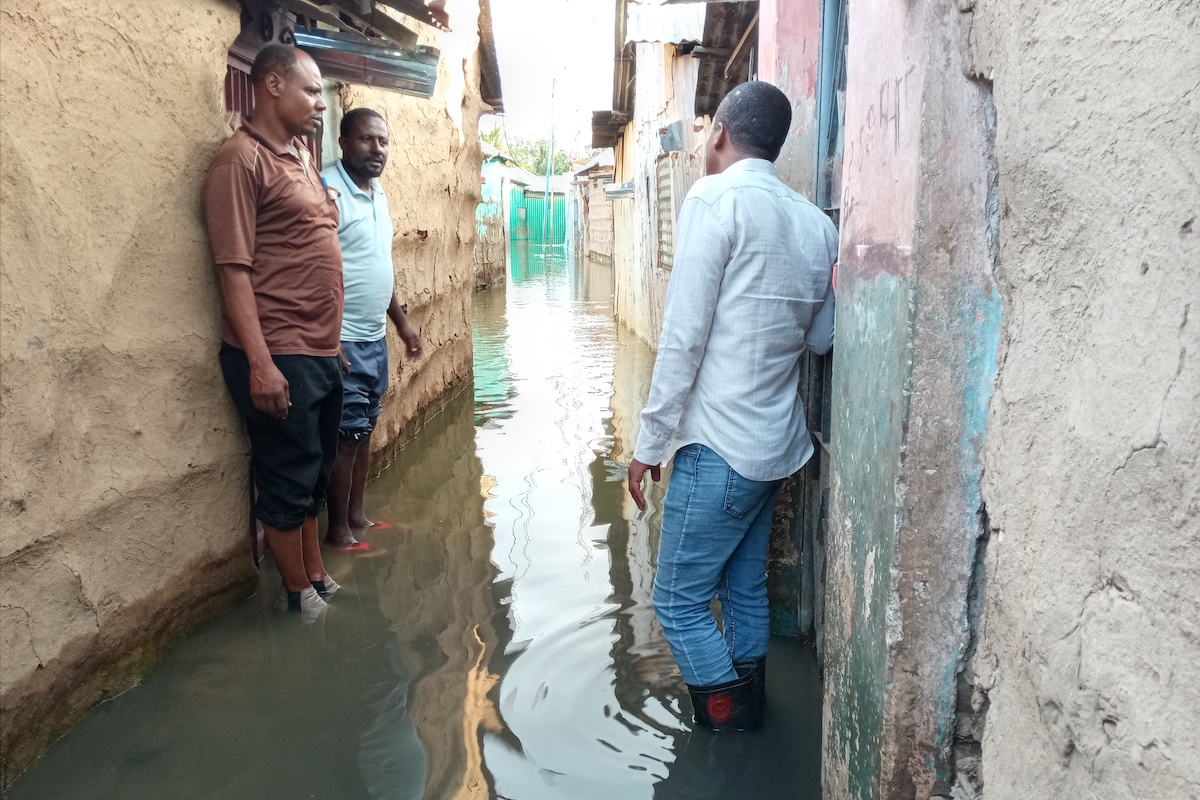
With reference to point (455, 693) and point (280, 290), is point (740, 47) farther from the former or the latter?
point (455, 693)

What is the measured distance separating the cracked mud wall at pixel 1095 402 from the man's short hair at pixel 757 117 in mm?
878

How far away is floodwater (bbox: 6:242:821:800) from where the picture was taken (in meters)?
2.31

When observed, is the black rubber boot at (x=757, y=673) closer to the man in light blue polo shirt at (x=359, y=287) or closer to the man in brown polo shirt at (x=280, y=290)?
the man in brown polo shirt at (x=280, y=290)

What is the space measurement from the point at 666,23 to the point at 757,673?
4815 mm

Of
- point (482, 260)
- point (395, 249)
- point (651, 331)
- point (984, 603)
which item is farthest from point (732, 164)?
point (482, 260)

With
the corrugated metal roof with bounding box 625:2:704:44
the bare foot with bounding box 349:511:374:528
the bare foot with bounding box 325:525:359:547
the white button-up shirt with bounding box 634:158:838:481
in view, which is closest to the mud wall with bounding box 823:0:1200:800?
the white button-up shirt with bounding box 634:158:838:481

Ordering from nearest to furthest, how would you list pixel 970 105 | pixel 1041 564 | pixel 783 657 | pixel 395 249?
pixel 1041 564 → pixel 970 105 → pixel 783 657 → pixel 395 249

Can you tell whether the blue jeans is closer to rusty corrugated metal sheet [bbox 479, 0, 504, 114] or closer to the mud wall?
the mud wall

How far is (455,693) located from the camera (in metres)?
2.76

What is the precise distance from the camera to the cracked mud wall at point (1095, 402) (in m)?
1.03

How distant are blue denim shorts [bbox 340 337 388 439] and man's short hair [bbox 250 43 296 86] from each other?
1.16m

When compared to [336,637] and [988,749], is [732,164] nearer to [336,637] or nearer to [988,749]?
[988,749]

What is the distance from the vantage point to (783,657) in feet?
9.88

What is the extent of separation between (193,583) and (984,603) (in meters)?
2.53
